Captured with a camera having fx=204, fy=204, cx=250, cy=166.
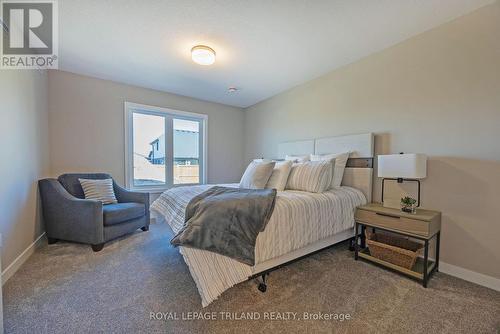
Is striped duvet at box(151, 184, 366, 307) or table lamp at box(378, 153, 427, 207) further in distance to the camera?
table lamp at box(378, 153, 427, 207)

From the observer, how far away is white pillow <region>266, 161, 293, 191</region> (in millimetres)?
2602

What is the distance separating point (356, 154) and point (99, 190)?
365 centimetres

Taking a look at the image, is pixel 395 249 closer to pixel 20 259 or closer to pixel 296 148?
pixel 296 148

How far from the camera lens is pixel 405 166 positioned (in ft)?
6.66

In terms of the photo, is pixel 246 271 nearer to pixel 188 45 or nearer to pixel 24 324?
pixel 24 324

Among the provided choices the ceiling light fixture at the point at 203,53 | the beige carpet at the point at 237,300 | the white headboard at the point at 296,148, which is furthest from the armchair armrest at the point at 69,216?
the white headboard at the point at 296,148

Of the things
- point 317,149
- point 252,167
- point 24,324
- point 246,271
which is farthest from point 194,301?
point 317,149

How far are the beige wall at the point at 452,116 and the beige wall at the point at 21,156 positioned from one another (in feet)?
12.9

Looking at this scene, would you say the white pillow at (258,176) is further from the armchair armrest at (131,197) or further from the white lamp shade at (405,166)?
the armchair armrest at (131,197)

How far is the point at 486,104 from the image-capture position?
184cm

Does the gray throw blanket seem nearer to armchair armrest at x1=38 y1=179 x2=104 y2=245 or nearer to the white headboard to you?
armchair armrest at x1=38 y1=179 x2=104 y2=245

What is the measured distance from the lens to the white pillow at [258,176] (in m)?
2.52

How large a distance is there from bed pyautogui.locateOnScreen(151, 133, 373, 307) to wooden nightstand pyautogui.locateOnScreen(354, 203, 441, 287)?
190 millimetres

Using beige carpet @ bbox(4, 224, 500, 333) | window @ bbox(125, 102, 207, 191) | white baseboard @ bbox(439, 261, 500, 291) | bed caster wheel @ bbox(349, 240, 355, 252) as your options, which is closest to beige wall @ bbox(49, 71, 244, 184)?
window @ bbox(125, 102, 207, 191)
